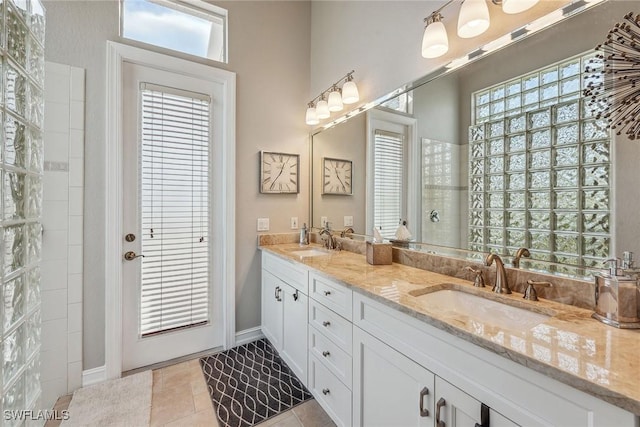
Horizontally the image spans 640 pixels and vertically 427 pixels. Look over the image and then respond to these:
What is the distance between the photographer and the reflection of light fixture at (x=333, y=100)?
2094mm

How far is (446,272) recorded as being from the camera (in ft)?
4.74

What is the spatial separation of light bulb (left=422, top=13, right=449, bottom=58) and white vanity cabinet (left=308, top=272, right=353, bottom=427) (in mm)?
1316

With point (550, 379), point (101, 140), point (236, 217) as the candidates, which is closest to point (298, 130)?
point (236, 217)

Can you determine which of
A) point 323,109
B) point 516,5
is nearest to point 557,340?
point 516,5

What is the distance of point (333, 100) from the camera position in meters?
2.24

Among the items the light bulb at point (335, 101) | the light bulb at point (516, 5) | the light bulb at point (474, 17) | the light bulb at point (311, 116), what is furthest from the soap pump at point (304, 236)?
the light bulb at point (516, 5)

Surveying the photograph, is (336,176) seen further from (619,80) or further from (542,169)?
(619,80)

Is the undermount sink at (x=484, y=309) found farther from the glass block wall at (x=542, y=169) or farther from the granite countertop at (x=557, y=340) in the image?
the glass block wall at (x=542, y=169)

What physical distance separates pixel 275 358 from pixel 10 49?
7.39ft

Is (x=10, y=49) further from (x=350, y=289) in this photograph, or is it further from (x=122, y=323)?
(x=122, y=323)

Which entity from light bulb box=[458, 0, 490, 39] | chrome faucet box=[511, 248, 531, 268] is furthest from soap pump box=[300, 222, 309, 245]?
light bulb box=[458, 0, 490, 39]

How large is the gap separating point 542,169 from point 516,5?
685 millimetres

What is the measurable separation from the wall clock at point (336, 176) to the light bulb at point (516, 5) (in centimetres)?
132

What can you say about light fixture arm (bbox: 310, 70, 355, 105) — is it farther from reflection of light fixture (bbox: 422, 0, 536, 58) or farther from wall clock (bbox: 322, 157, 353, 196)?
reflection of light fixture (bbox: 422, 0, 536, 58)
